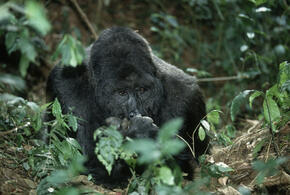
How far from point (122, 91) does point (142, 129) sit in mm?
634

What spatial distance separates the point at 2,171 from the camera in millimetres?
2988

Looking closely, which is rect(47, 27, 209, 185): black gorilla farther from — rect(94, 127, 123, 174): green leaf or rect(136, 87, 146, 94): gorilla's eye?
rect(94, 127, 123, 174): green leaf

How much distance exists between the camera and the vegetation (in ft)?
6.69

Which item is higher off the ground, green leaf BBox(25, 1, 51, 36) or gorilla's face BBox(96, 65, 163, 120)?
green leaf BBox(25, 1, 51, 36)

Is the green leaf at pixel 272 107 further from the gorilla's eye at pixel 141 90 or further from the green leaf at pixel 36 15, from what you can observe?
the green leaf at pixel 36 15

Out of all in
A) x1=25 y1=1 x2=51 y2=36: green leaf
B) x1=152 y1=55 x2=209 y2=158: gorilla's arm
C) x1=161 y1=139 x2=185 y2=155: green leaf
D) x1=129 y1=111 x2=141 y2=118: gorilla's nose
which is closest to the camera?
x1=25 y1=1 x2=51 y2=36: green leaf

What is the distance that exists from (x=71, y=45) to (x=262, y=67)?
4542 millimetres

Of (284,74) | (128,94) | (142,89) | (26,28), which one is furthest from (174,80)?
(26,28)

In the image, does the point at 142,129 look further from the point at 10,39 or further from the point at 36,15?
the point at 36,15

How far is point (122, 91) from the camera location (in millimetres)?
3781

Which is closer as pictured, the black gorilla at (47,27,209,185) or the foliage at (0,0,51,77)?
the foliage at (0,0,51,77)

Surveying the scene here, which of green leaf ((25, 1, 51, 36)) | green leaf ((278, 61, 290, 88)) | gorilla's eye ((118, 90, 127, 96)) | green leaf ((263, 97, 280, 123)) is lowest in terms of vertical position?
gorilla's eye ((118, 90, 127, 96))

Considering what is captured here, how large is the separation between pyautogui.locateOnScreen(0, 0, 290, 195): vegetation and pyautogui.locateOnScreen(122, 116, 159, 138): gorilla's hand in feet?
0.85

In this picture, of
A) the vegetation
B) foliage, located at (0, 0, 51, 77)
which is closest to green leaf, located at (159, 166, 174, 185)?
the vegetation
